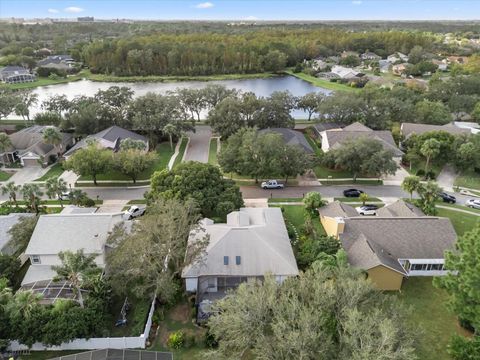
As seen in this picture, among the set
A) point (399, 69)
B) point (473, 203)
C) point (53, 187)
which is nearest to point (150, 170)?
point (53, 187)

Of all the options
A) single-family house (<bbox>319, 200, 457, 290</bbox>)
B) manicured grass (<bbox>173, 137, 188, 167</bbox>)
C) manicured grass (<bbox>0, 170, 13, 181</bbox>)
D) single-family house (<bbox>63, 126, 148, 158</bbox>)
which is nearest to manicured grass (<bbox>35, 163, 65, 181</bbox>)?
single-family house (<bbox>63, 126, 148, 158</bbox>)

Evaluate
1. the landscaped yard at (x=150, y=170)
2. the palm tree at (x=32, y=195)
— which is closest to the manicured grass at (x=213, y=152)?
the landscaped yard at (x=150, y=170)

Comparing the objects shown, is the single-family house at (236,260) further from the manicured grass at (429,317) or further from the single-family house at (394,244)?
the manicured grass at (429,317)

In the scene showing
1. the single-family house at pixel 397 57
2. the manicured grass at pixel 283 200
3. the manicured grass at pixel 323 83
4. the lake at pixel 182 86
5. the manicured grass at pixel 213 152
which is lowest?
the manicured grass at pixel 283 200

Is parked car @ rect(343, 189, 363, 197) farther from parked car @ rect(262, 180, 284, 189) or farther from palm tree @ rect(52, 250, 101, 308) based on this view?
palm tree @ rect(52, 250, 101, 308)

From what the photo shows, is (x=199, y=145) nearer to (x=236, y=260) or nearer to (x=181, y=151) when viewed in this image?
(x=181, y=151)

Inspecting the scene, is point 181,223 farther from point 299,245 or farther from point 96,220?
point 299,245

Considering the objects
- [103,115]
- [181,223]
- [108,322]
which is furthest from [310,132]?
[108,322]
